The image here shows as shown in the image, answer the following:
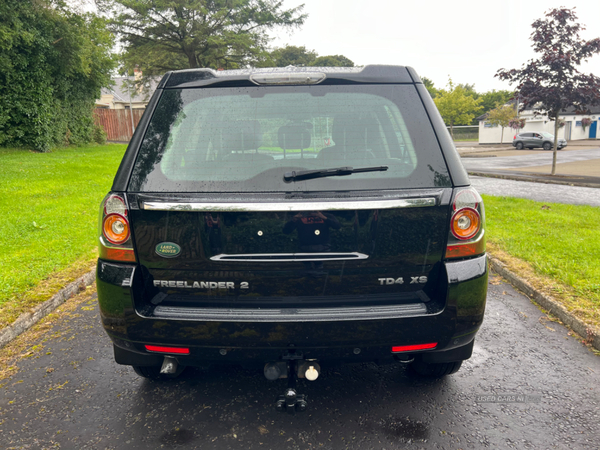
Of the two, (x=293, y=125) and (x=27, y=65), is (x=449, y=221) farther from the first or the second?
(x=27, y=65)

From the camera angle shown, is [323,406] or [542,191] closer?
[323,406]

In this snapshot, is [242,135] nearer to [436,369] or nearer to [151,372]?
[151,372]

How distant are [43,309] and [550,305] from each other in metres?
4.61

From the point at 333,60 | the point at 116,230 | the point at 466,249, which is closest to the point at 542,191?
the point at 466,249

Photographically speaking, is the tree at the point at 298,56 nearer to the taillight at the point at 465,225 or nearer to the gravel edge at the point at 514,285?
the gravel edge at the point at 514,285

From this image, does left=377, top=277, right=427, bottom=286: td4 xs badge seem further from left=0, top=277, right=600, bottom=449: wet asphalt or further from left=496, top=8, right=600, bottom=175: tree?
left=496, top=8, right=600, bottom=175: tree

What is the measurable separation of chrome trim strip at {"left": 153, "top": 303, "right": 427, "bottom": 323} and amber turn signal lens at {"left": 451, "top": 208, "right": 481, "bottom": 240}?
1.31 feet

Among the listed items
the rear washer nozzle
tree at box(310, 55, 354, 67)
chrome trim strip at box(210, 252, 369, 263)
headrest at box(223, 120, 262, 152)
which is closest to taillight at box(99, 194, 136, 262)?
chrome trim strip at box(210, 252, 369, 263)

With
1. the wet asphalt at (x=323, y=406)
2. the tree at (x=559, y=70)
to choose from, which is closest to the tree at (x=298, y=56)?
the tree at (x=559, y=70)

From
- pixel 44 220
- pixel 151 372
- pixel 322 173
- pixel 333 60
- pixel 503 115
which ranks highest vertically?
pixel 333 60

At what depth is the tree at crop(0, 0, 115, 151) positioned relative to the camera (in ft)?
57.9

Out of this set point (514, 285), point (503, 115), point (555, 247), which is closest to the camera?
point (514, 285)

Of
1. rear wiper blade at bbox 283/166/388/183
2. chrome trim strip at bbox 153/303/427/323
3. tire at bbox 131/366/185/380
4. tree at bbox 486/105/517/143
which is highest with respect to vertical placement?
tree at bbox 486/105/517/143

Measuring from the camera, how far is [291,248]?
86.1 inches
